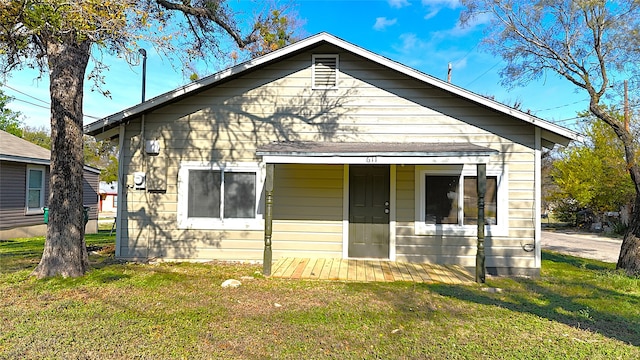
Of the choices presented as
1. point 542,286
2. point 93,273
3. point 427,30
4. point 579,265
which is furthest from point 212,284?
point 427,30

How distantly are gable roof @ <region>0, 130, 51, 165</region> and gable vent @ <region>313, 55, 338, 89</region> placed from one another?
11.2 metres

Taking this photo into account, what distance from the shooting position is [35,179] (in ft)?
43.3

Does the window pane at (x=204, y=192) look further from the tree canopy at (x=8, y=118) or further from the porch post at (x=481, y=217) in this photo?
the tree canopy at (x=8, y=118)

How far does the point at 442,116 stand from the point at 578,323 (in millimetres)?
4081

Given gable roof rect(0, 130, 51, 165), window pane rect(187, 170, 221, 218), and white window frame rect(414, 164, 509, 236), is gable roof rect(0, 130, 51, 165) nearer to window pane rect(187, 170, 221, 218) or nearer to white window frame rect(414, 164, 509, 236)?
window pane rect(187, 170, 221, 218)

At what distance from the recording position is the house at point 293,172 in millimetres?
6902

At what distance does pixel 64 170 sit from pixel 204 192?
7.75ft

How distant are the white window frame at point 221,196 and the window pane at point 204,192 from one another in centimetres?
8

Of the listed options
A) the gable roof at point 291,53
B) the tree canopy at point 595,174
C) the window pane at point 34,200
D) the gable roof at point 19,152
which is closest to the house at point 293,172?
the gable roof at point 291,53

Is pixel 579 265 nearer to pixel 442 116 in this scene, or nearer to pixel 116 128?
pixel 442 116

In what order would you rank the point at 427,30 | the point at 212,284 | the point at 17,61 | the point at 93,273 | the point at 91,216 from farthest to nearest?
the point at 91,216, the point at 427,30, the point at 17,61, the point at 93,273, the point at 212,284

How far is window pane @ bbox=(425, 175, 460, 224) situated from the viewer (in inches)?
270

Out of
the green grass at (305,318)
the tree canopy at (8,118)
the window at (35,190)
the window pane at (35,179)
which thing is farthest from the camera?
the tree canopy at (8,118)

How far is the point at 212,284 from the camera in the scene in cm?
550
